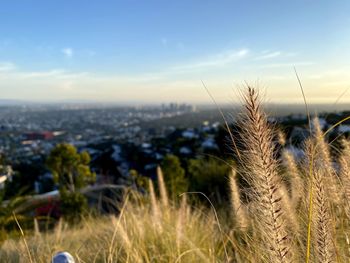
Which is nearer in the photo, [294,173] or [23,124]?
[294,173]

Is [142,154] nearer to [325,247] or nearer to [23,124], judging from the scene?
[325,247]

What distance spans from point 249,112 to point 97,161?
27.9 metres

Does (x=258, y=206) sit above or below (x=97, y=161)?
above

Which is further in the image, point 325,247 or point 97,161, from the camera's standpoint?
point 97,161

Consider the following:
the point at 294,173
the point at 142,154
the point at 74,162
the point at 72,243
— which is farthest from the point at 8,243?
the point at 142,154

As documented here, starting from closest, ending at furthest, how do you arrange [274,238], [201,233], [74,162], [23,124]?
[274,238], [201,233], [74,162], [23,124]

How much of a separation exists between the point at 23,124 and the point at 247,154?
63.6m

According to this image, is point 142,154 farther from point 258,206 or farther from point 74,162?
point 258,206

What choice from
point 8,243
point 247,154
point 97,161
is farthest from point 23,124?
point 247,154

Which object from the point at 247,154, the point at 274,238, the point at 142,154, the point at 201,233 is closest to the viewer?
the point at 274,238

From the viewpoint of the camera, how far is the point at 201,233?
371cm

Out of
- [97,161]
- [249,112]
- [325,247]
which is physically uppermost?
[249,112]

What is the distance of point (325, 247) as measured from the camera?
105 centimetres

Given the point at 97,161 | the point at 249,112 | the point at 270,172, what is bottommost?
the point at 97,161
